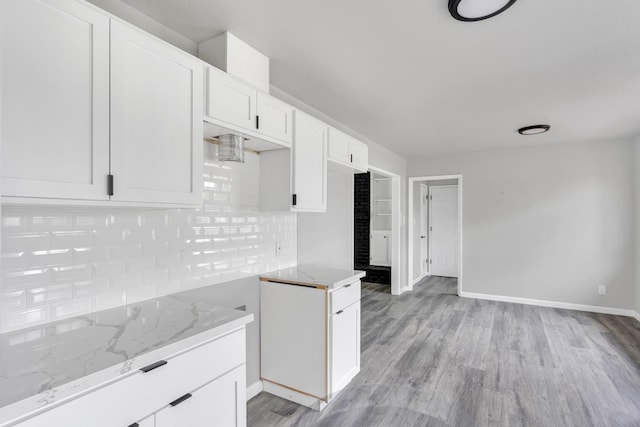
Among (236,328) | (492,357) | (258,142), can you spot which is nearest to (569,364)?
(492,357)

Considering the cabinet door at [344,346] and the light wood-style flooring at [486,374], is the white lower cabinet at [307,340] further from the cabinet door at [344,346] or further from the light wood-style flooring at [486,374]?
the light wood-style flooring at [486,374]

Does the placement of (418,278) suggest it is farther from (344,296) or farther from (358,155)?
(344,296)

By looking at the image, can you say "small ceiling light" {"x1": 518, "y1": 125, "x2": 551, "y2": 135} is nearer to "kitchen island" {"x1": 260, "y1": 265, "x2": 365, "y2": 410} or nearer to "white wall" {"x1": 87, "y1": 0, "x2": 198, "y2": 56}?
"kitchen island" {"x1": 260, "y1": 265, "x2": 365, "y2": 410}

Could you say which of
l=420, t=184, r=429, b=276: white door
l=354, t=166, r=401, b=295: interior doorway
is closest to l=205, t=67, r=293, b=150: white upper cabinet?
l=354, t=166, r=401, b=295: interior doorway

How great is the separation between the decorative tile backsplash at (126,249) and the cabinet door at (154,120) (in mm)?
328

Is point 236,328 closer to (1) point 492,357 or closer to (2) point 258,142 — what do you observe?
(2) point 258,142

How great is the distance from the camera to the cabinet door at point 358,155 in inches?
124

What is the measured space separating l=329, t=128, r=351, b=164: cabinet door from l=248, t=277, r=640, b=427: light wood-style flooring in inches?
75.5

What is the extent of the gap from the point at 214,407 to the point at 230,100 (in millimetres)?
1557

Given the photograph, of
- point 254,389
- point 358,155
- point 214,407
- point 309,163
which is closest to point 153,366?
point 214,407

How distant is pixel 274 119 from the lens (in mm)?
2172

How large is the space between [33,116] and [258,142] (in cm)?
124

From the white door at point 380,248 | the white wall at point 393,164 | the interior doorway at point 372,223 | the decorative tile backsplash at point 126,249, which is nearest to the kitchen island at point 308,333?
the decorative tile backsplash at point 126,249

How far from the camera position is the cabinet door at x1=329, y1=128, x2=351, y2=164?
2.83m
